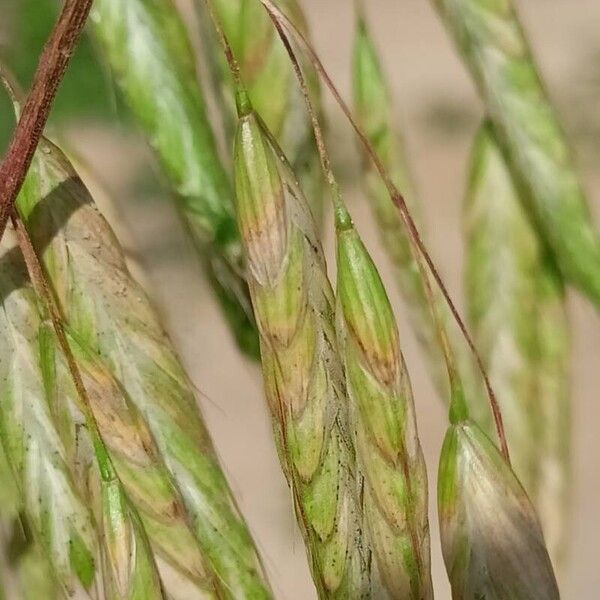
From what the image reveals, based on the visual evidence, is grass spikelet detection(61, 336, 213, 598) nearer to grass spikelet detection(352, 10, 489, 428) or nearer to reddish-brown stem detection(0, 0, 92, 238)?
reddish-brown stem detection(0, 0, 92, 238)

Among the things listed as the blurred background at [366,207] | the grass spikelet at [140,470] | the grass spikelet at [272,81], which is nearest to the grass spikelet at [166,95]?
the grass spikelet at [272,81]

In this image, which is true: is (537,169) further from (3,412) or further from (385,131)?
(3,412)

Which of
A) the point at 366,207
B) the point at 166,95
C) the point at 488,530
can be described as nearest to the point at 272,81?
the point at 166,95

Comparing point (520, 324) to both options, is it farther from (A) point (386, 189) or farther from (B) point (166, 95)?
(B) point (166, 95)

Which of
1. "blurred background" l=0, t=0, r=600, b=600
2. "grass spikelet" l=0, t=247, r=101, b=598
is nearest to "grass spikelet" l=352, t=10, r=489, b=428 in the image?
"grass spikelet" l=0, t=247, r=101, b=598

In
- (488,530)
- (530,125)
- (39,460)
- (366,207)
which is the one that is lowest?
(488,530)

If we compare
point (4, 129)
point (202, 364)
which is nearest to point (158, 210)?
point (202, 364)
